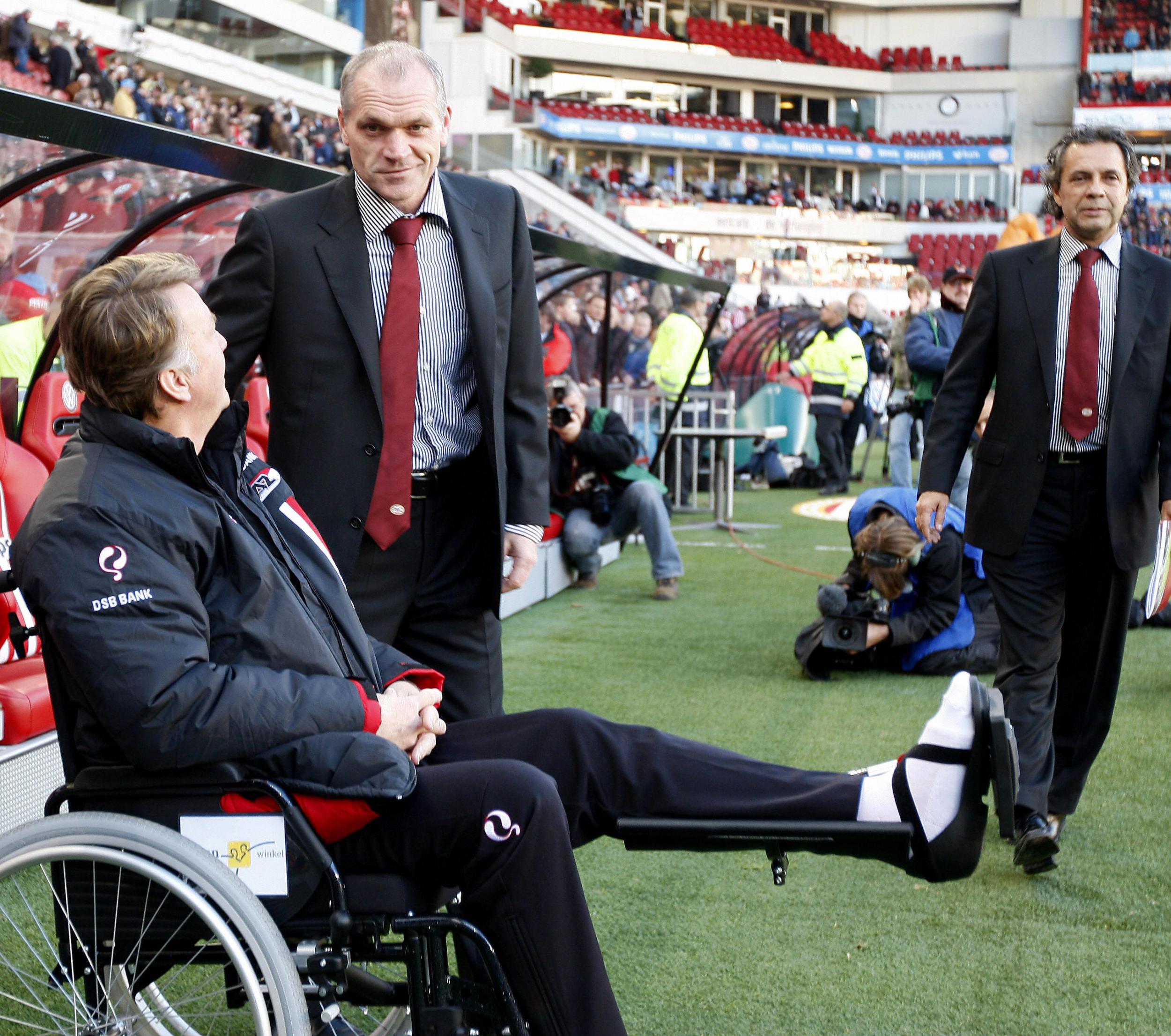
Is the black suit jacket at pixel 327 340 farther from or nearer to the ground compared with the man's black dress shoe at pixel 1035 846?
farther from the ground

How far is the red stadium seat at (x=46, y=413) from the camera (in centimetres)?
436

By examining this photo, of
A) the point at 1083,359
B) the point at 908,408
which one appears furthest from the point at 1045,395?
the point at 908,408

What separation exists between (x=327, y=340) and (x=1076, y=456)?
6.16ft

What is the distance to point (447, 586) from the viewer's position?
2.62 m

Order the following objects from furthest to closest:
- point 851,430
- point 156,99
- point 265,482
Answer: point 156,99, point 851,430, point 265,482

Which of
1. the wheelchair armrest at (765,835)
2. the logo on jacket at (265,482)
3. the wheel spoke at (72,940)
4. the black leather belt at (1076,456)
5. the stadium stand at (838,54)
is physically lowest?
the wheel spoke at (72,940)

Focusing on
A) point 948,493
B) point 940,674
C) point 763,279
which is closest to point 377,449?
point 948,493

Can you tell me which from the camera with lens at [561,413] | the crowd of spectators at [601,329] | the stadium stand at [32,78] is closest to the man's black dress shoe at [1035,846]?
the camera with lens at [561,413]

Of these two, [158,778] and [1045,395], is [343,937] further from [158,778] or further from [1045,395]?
[1045,395]

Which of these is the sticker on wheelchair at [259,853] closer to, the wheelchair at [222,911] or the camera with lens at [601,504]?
the wheelchair at [222,911]

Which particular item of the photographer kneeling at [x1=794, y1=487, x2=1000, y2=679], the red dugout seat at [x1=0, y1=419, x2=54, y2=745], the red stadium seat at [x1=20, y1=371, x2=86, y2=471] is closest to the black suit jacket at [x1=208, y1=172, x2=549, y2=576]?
the red dugout seat at [x1=0, y1=419, x2=54, y2=745]

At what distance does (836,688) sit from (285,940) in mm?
3732

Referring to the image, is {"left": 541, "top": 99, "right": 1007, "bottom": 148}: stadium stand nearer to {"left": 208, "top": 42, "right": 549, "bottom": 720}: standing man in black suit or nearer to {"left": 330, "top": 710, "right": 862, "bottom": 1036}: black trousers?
{"left": 208, "top": 42, "right": 549, "bottom": 720}: standing man in black suit

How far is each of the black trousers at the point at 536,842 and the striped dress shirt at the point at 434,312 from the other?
780 mm
